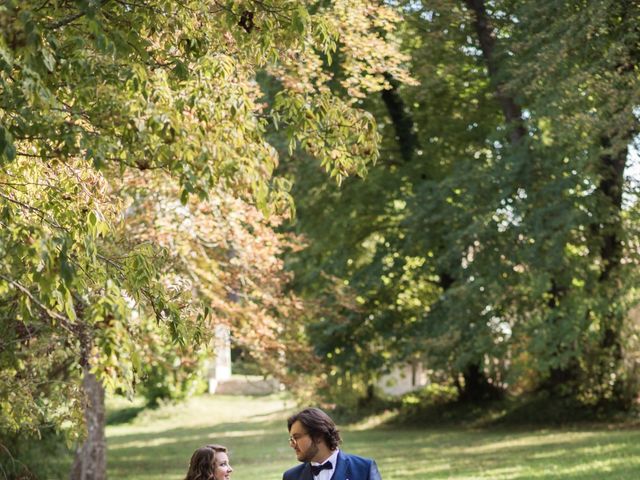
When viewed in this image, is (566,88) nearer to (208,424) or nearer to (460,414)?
(460,414)

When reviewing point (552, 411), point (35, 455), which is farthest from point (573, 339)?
point (35, 455)

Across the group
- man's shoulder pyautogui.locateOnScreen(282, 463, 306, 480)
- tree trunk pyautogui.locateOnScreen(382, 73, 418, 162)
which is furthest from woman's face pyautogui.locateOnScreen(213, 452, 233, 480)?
tree trunk pyautogui.locateOnScreen(382, 73, 418, 162)

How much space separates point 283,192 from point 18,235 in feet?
5.77

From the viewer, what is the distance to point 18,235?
6.46 meters

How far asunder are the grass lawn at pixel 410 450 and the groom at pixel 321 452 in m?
12.1

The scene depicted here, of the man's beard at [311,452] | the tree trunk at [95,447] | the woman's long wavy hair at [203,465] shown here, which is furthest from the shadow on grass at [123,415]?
the man's beard at [311,452]

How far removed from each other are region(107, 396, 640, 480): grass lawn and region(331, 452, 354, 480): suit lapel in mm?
12133

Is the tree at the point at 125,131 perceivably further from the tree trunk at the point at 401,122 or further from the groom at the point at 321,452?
the tree trunk at the point at 401,122

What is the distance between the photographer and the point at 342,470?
20.1ft

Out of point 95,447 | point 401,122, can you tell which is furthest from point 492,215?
point 95,447

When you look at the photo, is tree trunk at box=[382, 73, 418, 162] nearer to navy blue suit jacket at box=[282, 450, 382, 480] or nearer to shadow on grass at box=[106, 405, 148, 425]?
shadow on grass at box=[106, 405, 148, 425]

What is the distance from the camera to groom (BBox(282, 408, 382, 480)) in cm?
605

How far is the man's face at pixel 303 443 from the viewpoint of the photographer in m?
6.05

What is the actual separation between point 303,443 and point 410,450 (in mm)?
20493
